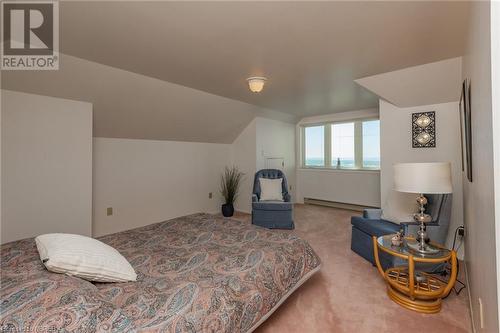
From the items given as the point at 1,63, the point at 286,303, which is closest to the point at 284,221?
the point at 286,303

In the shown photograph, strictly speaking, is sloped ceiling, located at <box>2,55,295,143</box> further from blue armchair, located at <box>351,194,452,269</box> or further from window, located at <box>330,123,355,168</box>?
blue armchair, located at <box>351,194,452,269</box>

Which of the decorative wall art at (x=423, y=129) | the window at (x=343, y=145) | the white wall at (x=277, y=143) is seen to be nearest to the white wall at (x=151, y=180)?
the white wall at (x=277, y=143)

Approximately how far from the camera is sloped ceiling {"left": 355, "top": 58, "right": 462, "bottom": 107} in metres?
2.47

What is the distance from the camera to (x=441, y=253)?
1900 mm

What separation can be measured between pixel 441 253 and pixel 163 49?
2.95m

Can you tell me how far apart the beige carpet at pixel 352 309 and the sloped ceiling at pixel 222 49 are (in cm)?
217

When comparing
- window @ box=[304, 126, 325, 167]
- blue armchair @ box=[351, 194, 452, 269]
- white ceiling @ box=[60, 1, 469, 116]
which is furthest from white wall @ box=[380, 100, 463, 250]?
window @ box=[304, 126, 325, 167]

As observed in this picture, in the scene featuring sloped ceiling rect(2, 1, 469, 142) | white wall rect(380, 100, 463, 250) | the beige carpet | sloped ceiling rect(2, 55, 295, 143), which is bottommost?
the beige carpet

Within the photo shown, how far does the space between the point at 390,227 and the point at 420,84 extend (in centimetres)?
166

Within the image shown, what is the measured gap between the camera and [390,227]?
101 inches

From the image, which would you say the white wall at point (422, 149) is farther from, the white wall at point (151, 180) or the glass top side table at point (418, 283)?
the white wall at point (151, 180)

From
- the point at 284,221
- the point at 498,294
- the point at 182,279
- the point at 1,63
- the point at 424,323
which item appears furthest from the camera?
the point at 284,221

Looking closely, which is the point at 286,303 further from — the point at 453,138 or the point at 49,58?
the point at 49,58

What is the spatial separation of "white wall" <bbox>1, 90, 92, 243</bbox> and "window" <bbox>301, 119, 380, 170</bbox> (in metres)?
4.53
